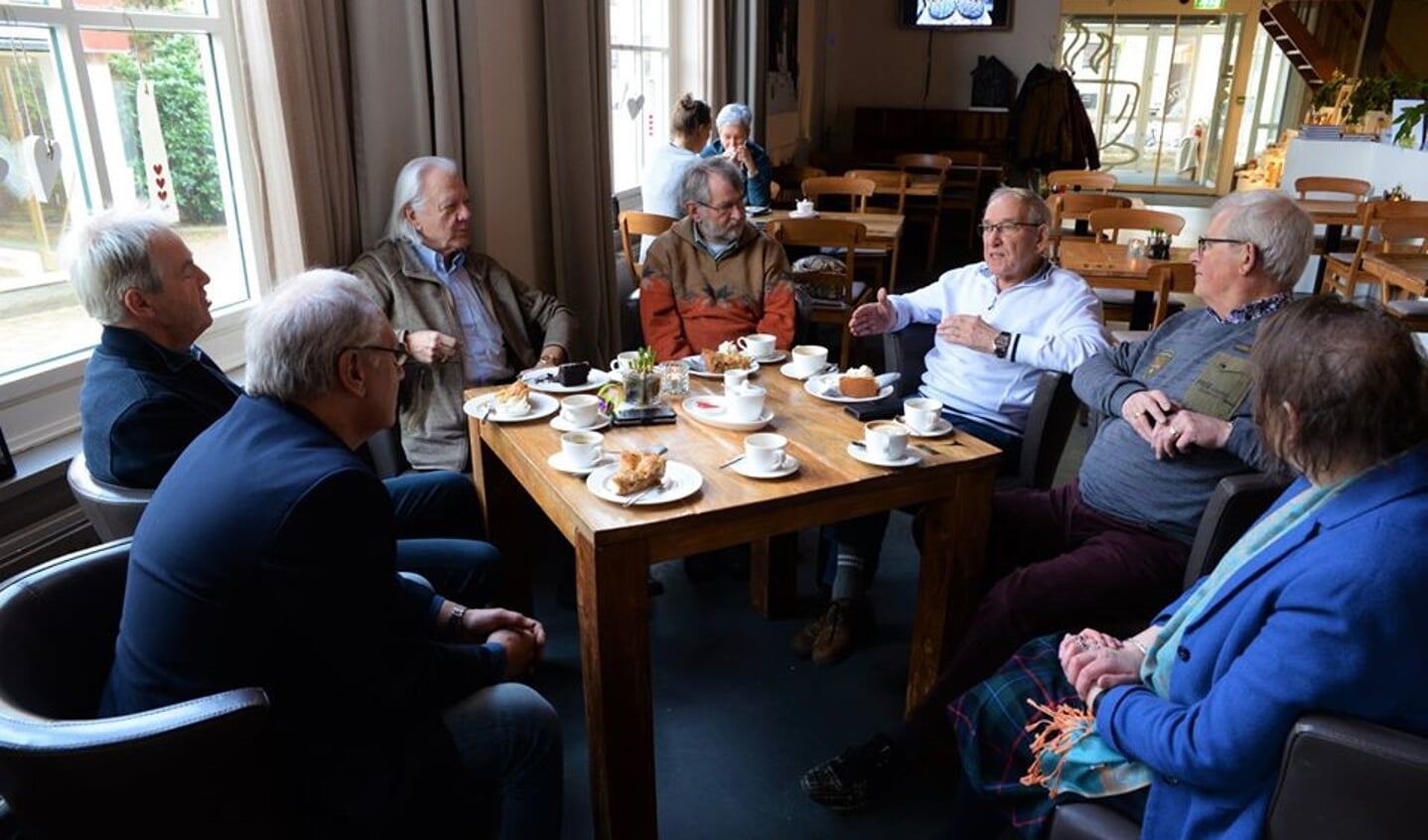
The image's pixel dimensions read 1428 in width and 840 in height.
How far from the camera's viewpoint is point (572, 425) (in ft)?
6.11

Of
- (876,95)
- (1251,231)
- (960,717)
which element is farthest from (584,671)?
(876,95)

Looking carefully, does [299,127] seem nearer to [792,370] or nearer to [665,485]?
[792,370]

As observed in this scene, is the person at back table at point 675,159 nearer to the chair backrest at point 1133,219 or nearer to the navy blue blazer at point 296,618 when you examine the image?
the chair backrest at point 1133,219

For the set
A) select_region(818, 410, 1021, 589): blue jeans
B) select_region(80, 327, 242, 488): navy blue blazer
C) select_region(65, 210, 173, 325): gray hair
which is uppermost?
select_region(65, 210, 173, 325): gray hair

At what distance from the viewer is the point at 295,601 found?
1110 mm

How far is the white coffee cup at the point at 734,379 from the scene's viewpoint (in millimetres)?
1969

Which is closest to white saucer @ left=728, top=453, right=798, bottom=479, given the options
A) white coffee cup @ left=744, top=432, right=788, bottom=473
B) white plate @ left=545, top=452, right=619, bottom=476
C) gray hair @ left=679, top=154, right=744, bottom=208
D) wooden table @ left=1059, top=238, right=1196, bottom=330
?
white coffee cup @ left=744, top=432, right=788, bottom=473

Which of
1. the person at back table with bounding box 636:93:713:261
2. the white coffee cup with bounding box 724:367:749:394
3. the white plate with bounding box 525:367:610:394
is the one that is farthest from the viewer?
the person at back table with bounding box 636:93:713:261

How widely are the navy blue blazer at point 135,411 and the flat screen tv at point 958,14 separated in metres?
7.94

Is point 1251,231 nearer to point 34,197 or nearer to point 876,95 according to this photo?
point 34,197

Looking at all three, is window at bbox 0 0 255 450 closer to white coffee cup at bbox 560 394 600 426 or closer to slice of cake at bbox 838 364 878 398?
white coffee cup at bbox 560 394 600 426

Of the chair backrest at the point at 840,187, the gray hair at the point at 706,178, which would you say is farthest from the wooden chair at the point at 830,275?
the chair backrest at the point at 840,187

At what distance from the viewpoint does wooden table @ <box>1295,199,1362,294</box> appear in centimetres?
503

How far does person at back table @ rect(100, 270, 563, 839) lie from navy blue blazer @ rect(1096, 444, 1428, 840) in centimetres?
88
